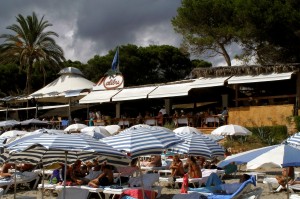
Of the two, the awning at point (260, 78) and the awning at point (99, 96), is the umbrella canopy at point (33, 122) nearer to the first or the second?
the awning at point (99, 96)

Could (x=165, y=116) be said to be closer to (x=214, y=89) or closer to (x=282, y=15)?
(x=214, y=89)

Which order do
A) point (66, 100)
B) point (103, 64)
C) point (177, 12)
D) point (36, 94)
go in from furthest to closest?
point (103, 64)
point (66, 100)
point (36, 94)
point (177, 12)

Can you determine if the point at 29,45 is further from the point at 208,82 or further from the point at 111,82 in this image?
the point at 208,82

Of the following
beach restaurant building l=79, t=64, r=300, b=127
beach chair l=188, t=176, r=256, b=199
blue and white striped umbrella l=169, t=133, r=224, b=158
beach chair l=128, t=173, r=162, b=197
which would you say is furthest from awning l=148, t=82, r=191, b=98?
beach chair l=188, t=176, r=256, b=199

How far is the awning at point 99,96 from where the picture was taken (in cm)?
2939

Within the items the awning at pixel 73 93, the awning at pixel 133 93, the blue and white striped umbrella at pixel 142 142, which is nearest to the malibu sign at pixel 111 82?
the awning at pixel 133 93

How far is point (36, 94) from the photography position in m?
33.6

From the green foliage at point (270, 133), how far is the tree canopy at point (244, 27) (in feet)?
18.6

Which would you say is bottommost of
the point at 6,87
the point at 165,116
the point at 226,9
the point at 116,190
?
the point at 116,190

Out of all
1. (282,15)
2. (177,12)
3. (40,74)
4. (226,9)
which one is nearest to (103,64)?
(40,74)

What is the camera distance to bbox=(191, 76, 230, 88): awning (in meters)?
24.6

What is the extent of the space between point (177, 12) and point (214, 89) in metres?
5.24

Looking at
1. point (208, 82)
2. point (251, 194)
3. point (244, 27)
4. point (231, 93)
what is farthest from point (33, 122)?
point (251, 194)

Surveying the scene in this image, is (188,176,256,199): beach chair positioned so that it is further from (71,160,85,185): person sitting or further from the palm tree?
the palm tree
